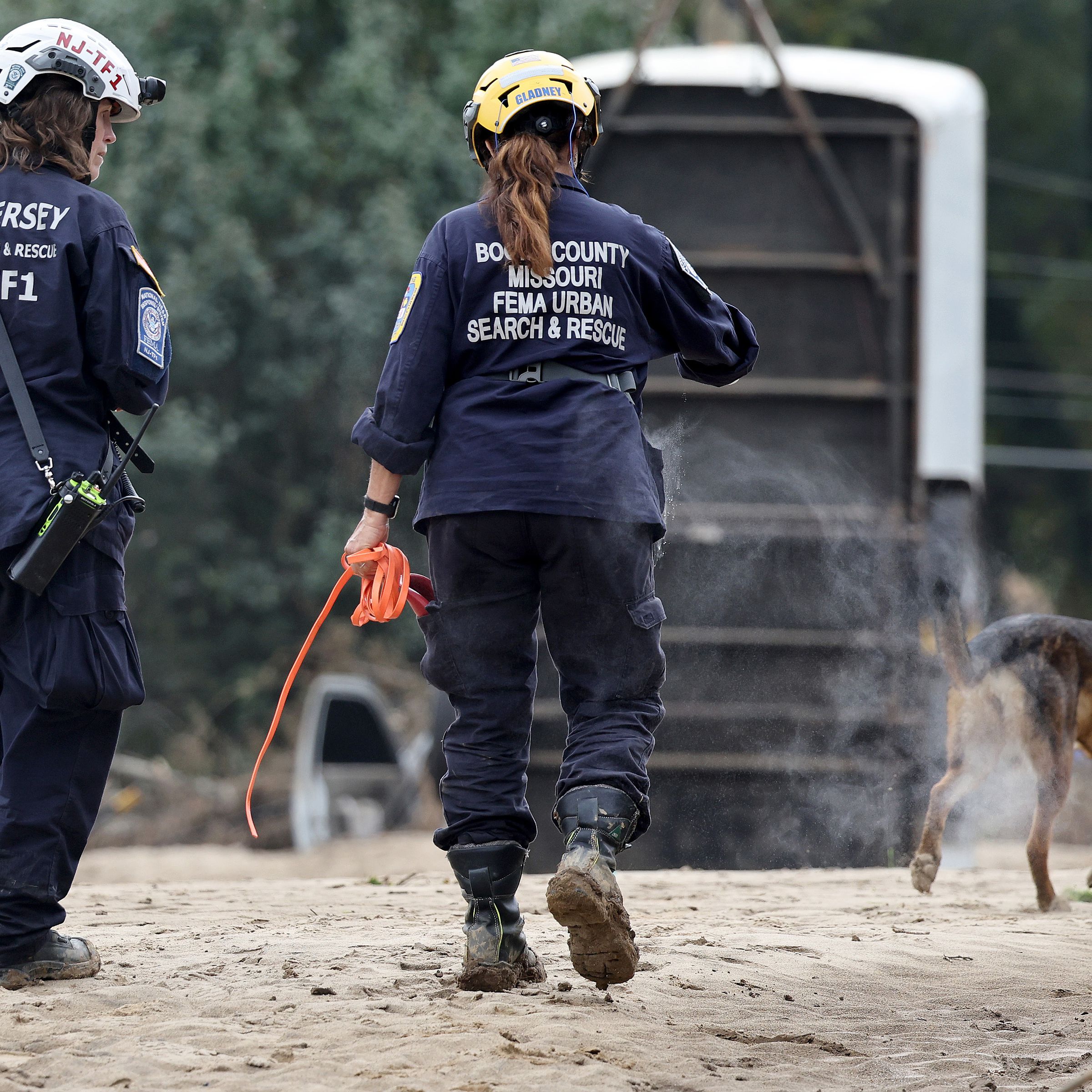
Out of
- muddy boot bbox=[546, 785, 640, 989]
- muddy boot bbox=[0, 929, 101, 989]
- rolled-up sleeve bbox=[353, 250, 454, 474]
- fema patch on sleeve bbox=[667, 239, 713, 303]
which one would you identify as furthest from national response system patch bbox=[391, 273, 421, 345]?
muddy boot bbox=[0, 929, 101, 989]

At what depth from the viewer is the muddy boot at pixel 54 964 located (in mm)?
3914

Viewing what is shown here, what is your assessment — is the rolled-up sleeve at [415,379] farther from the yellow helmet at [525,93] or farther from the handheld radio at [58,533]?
the handheld radio at [58,533]

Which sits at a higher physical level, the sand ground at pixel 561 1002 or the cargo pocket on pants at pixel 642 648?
the cargo pocket on pants at pixel 642 648

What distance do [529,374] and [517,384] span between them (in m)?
0.04

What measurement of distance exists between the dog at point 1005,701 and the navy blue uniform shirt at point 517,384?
2.57 meters

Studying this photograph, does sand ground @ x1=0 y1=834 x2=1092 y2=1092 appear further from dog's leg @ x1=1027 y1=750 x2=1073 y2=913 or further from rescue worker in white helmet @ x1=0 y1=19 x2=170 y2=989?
rescue worker in white helmet @ x1=0 y1=19 x2=170 y2=989

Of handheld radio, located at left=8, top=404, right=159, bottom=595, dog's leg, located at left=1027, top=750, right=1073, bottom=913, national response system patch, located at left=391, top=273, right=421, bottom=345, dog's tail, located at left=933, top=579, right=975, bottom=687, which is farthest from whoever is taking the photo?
dog's tail, located at left=933, top=579, right=975, bottom=687

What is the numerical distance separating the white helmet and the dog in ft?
11.9

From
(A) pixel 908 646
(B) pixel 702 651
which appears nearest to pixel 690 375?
(A) pixel 908 646

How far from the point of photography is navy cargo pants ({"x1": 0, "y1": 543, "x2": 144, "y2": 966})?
3895mm

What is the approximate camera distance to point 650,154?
9594 mm

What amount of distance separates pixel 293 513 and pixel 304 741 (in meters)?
5.23

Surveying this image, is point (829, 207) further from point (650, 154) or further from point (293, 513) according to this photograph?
point (293, 513)

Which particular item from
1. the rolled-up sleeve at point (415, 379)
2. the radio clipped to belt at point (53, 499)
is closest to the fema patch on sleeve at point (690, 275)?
the rolled-up sleeve at point (415, 379)
